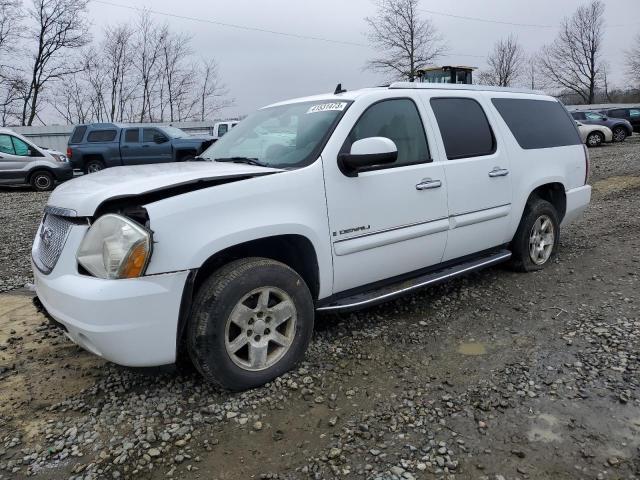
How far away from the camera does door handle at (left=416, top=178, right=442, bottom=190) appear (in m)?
3.66

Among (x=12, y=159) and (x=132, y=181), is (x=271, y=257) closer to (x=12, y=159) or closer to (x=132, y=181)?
(x=132, y=181)

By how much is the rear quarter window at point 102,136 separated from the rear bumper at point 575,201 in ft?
50.3

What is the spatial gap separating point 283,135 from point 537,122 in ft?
9.09

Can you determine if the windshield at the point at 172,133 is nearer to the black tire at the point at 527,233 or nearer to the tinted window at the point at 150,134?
the tinted window at the point at 150,134

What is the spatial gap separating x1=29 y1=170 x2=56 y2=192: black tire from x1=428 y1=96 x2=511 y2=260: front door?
1350cm

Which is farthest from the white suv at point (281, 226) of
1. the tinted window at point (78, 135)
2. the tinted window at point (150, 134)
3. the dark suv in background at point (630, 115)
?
the dark suv in background at point (630, 115)

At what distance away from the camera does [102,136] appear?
671 inches

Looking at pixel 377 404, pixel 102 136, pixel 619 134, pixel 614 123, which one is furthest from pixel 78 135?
pixel 619 134

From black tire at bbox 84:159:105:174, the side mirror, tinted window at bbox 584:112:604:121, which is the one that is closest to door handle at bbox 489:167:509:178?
the side mirror

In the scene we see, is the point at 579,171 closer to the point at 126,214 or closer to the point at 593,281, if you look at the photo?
the point at 593,281

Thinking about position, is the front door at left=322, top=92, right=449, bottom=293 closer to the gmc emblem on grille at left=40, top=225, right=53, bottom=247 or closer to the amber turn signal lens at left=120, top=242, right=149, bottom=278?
the amber turn signal lens at left=120, top=242, right=149, bottom=278

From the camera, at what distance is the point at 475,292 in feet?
14.9

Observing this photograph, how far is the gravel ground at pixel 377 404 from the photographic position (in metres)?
2.36

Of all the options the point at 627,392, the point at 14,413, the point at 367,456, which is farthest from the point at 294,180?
the point at 627,392
